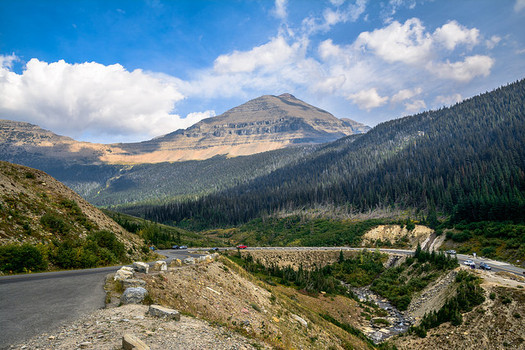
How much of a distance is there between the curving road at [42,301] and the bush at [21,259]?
6.60ft

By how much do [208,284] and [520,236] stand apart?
64607 millimetres

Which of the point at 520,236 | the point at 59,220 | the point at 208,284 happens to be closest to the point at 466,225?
the point at 520,236

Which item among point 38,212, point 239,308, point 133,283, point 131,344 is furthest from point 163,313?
point 38,212

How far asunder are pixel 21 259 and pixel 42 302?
916 centimetres

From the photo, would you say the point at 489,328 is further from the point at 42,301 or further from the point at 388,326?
the point at 42,301

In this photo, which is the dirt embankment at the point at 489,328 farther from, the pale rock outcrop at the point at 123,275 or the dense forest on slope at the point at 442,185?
the dense forest on slope at the point at 442,185

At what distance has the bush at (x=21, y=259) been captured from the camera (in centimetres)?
1700

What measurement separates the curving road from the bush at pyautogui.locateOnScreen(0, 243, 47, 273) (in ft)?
6.60

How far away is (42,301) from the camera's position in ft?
Answer: 37.8

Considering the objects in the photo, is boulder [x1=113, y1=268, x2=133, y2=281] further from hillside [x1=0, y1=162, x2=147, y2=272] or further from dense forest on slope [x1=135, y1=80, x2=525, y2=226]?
dense forest on slope [x1=135, y1=80, x2=525, y2=226]

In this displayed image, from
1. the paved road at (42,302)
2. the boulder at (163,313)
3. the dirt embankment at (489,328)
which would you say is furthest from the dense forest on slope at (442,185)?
the paved road at (42,302)

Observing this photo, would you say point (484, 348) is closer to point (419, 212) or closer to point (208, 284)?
point (208, 284)

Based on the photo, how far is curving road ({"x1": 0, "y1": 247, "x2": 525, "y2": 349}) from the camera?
28.9ft

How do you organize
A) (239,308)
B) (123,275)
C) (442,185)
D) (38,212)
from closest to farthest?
(123,275), (239,308), (38,212), (442,185)
